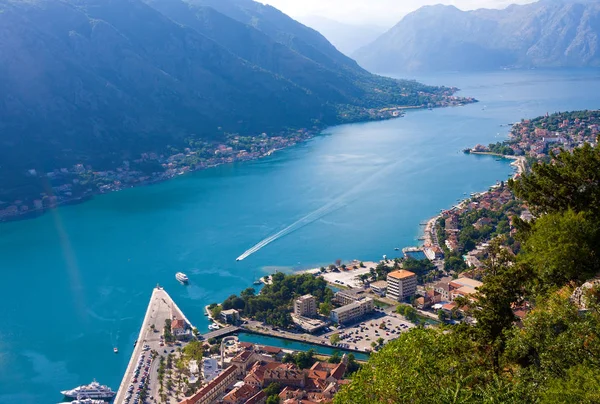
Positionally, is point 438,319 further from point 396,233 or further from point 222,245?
point 222,245

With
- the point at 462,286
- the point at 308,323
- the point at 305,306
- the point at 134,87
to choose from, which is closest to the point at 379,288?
the point at 462,286

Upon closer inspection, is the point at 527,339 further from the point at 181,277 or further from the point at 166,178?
the point at 166,178

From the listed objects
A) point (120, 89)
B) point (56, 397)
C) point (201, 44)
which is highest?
point (201, 44)

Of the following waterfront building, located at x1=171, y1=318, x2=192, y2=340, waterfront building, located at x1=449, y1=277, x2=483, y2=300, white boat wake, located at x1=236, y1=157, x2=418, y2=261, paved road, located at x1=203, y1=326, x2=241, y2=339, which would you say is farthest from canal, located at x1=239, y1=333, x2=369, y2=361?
white boat wake, located at x1=236, y1=157, x2=418, y2=261

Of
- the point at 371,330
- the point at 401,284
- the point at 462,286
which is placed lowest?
the point at 371,330

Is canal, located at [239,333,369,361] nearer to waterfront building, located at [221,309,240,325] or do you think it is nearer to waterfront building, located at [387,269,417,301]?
waterfront building, located at [221,309,240,325]

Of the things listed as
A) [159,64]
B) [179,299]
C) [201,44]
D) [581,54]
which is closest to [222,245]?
[179,299]
